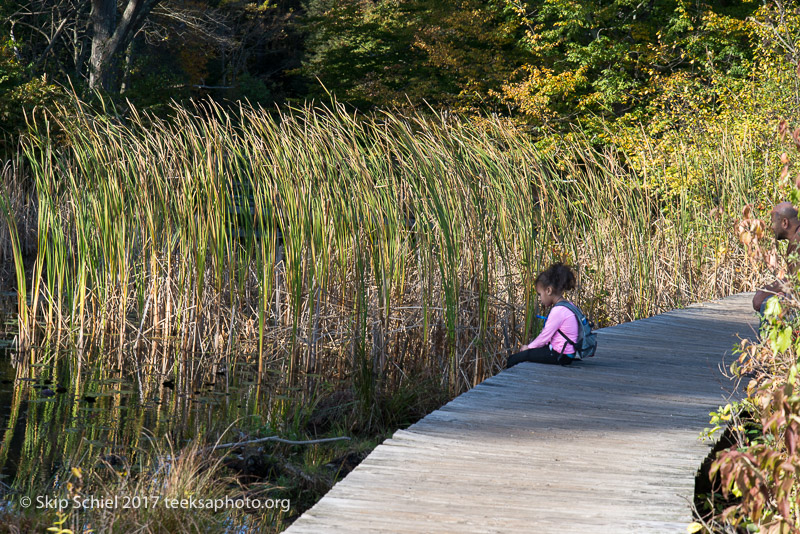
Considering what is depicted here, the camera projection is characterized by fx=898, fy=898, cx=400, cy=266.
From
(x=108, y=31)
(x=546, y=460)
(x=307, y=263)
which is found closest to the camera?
(x=546, y=460)

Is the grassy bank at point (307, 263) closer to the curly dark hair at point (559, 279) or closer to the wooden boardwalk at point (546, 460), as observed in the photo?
the curly dark hair at point (559, 279)

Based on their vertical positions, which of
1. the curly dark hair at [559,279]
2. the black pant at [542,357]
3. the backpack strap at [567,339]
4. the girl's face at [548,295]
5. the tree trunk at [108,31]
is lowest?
the black pant at [542,357]

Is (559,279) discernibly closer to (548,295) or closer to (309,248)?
(548,295)

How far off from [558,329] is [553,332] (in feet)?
0.13

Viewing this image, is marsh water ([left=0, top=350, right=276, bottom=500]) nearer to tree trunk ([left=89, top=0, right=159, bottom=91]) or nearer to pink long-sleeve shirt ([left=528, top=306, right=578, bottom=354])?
pink long-sleeve shirt ([left=528, top=306, right=578, bottom=354])

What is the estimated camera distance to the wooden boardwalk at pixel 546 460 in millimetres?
2404

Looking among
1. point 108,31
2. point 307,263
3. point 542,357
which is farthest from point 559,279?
point 108,31

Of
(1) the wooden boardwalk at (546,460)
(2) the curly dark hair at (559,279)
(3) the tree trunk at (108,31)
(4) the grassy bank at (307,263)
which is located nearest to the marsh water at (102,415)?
(4) the grassy bank at (307,263)

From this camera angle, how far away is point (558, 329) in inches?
180

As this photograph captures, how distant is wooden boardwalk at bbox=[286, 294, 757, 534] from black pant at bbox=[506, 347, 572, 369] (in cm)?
7

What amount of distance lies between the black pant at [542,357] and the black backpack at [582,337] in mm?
86

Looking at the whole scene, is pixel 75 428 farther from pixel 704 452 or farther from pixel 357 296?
pixel 704 452

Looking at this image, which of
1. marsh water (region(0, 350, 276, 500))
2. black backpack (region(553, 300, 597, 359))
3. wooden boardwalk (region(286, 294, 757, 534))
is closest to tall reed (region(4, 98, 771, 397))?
marsh water (region(0, 350, 276, 500))

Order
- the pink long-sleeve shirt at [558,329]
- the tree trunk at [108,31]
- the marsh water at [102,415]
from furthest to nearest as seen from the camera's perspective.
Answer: the tree trunk at [108,31]
the pink long-sleeve shirt at [558,329]
the marsh water at [102,415]
